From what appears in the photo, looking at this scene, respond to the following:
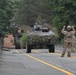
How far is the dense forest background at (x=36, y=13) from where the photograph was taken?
1174 inches

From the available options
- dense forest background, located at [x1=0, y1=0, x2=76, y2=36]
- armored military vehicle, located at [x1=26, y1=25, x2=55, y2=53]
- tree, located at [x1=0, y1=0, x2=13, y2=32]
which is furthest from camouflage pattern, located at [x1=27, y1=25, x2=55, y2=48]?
tree, located at [x1=0, y1=0, x2=13, y2=32]

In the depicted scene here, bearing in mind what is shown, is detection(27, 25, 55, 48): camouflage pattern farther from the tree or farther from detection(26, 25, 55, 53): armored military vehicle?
the tree

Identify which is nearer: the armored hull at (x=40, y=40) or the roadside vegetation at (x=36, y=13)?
the roadside vegetation at (x=36, y=13)

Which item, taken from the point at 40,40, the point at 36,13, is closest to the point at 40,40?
the point at 40,40

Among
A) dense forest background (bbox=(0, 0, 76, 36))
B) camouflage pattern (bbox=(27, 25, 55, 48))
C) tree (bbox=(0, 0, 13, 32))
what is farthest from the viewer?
camouflage pattern (bbox=(27, 25, 55, 48))

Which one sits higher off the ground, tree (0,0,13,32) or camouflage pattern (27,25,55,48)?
tree (0,0,13,32)

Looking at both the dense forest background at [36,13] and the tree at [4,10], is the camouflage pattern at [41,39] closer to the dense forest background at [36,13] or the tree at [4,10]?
the dense forest background at [36,13]

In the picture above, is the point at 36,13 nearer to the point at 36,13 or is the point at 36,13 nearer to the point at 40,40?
the point at 36,13

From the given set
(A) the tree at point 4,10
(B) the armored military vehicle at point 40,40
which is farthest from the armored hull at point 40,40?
(A) the tree at point 4,10

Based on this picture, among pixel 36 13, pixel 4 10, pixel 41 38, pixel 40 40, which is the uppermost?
pixel 36 13

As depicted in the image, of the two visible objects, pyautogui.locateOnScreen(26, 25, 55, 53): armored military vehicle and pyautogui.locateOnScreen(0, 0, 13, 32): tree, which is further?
pyautogui.locateOnScreen(26, 25, 55, 53): armored military vehicle

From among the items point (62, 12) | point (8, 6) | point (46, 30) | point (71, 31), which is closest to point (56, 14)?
point (62, 12)

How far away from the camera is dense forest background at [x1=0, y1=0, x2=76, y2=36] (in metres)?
29.8

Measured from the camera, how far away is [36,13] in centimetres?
8731
